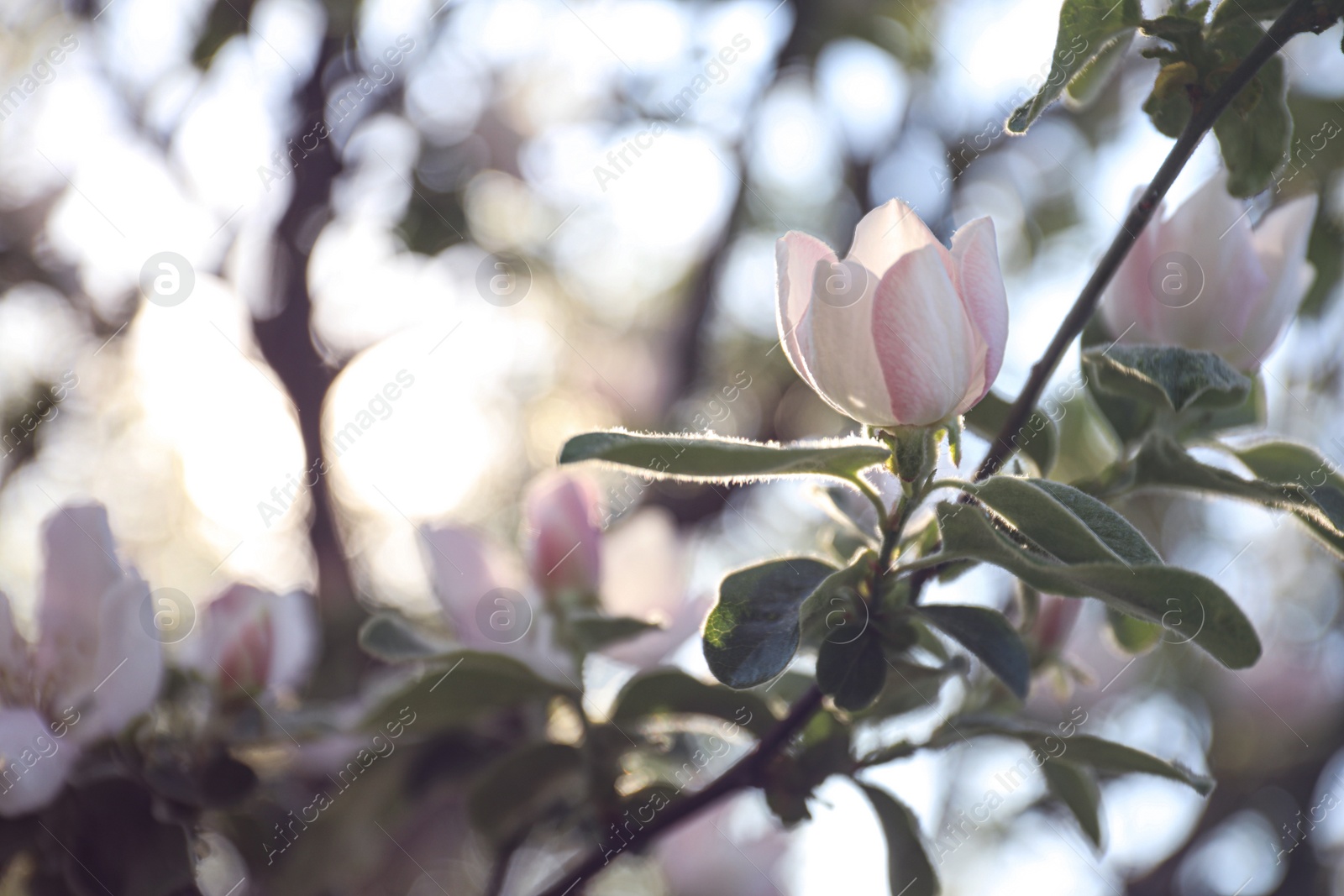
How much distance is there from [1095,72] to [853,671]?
15.3 inches

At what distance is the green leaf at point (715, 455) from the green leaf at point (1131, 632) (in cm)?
27

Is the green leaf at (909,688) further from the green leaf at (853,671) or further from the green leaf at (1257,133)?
the green leaf at (1257,133)

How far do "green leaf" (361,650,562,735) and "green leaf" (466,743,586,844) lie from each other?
4 centimetres

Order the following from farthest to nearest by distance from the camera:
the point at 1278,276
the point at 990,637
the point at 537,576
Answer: the point at 537,576
the point at 1278,276
the point at 990,637

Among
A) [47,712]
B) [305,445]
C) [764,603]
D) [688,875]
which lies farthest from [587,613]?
[305,445]

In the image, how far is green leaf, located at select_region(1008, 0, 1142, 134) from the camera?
52cm

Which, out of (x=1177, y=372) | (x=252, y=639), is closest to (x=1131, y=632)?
(x=1177, y=372)

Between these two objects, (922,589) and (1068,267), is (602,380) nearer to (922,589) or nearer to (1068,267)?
(1068,267)

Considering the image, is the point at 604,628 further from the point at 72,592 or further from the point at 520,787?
the point at 72,592

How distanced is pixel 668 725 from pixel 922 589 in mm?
275

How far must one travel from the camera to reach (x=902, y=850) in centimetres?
65

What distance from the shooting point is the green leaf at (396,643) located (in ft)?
2.23

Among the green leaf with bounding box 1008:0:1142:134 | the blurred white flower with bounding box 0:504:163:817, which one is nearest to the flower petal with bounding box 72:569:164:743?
the blurred white flower with bounding box 0:504:163:817

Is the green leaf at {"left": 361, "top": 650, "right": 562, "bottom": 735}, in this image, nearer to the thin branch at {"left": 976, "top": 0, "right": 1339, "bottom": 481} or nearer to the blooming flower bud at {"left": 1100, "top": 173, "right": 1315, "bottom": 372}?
the thin branch at {"left": 976, "top": 0, "right": 1339, "bottom": 481}
